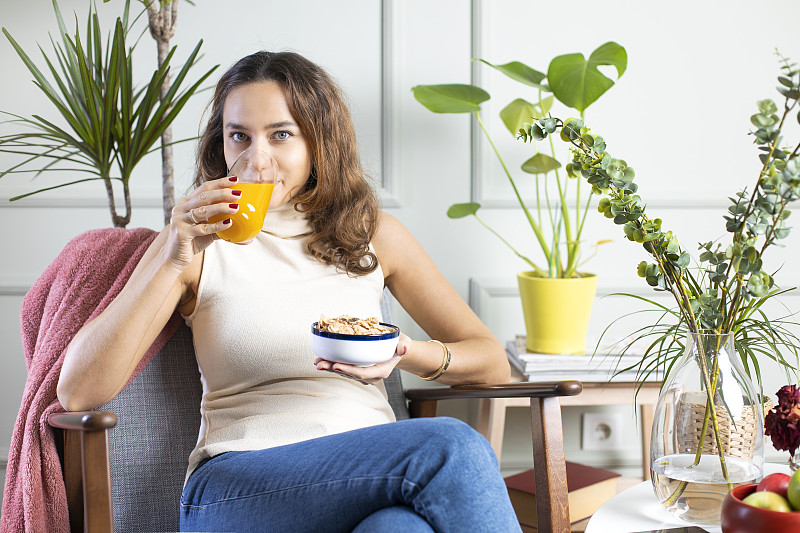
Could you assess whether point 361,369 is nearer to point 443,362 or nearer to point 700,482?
point 443,362

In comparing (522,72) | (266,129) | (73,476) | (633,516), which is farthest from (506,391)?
(522,72)

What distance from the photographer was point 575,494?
185cm

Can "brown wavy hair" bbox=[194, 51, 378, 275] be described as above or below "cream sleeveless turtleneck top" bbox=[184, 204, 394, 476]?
above

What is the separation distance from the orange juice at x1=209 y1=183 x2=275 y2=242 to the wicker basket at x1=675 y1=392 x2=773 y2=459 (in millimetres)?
690

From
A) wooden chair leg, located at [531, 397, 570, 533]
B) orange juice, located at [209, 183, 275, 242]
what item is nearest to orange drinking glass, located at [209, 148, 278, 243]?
orange juice, located at [209, 183, 275, 242]

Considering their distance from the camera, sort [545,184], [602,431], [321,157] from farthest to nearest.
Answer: [602,431]
[545,184]
[321,157]

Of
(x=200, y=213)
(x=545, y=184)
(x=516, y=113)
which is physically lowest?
(x=200, y=213)

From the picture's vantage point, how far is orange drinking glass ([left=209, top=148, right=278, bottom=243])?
45.6 inches

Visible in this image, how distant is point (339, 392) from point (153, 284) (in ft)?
1.29

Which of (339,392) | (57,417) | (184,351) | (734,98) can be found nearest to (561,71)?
(734,98)

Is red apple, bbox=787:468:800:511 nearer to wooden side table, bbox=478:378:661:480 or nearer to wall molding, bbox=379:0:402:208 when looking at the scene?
wooden side table, bbox=478:378:661:480

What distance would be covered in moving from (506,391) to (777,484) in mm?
539

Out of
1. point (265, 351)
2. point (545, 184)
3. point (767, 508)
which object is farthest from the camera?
point (545, 184)

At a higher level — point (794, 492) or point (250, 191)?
point (250, 191)
